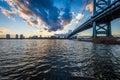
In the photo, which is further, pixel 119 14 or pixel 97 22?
pixel 97 22

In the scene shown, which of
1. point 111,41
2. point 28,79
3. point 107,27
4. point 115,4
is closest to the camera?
point 28,79

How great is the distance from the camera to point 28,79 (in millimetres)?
8180

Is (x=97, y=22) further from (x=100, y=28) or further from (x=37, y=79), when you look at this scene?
(x=37, y=79)

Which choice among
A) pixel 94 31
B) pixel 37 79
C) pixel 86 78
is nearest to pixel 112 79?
pixel 86 78

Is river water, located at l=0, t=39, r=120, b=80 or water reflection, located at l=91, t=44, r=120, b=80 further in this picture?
water reflection, located at l=91, t=44, r=120, b=80

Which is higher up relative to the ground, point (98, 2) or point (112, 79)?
point (98, 2)

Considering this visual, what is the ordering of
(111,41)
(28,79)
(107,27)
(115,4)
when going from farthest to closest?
(107,27), (111,41), (115,4), (28,79)

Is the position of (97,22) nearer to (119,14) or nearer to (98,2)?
(98,2)

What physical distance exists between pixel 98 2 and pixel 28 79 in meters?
65.2

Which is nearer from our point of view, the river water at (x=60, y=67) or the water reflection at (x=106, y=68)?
the river water at (x=60, y=67)

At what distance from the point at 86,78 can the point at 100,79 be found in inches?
27.3

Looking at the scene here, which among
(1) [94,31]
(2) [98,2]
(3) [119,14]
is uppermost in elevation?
(2) [98,2]

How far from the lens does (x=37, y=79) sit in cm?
818

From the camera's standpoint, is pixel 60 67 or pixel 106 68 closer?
pixel 106 68
